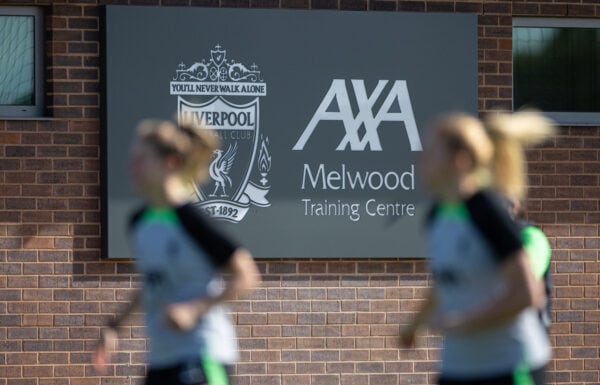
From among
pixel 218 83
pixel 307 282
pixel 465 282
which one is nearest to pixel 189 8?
pixel 218 83

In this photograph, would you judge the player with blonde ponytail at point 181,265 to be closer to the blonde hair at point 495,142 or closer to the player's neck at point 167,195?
the player's neck at point 167,195

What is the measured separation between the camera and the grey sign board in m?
9.77

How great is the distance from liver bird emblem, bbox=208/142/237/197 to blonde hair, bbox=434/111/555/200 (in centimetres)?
533

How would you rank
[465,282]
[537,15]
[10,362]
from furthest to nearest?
1. [537,15]
2. [10,362]
3. [465,282]

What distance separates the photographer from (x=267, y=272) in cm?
992

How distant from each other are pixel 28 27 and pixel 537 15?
3701 millimetres

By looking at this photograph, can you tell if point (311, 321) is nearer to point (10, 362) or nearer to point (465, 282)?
point (10, 362)

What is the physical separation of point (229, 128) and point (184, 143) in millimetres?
4844

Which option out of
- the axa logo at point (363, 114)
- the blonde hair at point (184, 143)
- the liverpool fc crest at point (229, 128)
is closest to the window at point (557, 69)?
the axa logo at point (363, 114)

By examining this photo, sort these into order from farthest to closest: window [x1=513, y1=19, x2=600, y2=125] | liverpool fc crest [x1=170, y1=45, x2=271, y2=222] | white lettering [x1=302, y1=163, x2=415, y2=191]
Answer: window [x1=513, y1=19, x2=600, y2=125]
white lettering [x1=302, y1=163, x2=415, y2=191]
liverpool fc crest [x1=170, y1=45, x2=271, y2=222]

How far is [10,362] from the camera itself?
965cm

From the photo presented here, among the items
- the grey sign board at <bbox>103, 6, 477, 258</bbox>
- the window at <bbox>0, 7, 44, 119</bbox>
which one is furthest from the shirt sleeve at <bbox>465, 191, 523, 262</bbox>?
the window at <bbox>0, 7, 44, 119</bbox>

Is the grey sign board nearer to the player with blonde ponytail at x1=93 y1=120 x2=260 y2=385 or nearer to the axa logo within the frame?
the axa logo

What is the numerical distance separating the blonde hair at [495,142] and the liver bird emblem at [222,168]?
533 cm
